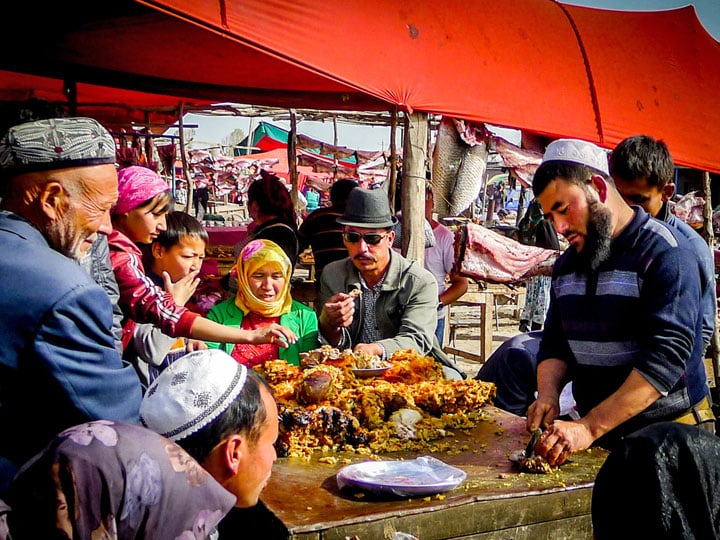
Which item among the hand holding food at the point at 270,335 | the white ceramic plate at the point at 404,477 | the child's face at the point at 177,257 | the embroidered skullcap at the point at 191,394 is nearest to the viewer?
the embroidered skullcap at the point at 191,394

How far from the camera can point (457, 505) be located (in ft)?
6.66

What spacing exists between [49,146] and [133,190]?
1332 mm

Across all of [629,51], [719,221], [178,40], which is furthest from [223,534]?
[719,221]

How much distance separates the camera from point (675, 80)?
6832 millimetres

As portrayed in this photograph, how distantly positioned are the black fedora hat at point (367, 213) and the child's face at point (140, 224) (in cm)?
119

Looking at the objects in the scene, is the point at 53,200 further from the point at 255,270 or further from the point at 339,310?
the point at 339,310

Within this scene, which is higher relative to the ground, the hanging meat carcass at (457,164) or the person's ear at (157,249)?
the hanging meat carcass at (457,164)

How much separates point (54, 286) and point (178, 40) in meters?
4.17

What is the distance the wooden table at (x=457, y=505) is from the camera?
1935 mm

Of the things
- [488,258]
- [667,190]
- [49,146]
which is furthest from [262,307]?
[667,190]

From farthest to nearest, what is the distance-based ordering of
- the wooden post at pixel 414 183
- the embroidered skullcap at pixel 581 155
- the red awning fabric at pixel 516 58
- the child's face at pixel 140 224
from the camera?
1. the wooden post at pixel 414 183
2. the red awning fabric at pixel 516 58
3. the child's face at pixel 140 224
4. the embroidered skullcap at pixel 581 155

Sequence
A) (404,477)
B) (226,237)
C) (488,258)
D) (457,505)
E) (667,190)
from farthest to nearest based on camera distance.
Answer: (226,237) < (488,258) < (667,190) < (404,477) < (457,505)

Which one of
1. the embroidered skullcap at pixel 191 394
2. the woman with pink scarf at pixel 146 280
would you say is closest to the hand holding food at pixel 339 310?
the woman with pink scarf at pixel 146 280

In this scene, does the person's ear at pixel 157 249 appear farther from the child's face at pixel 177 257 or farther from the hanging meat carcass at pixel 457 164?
the hanging meat carcass at pixel 457 164
